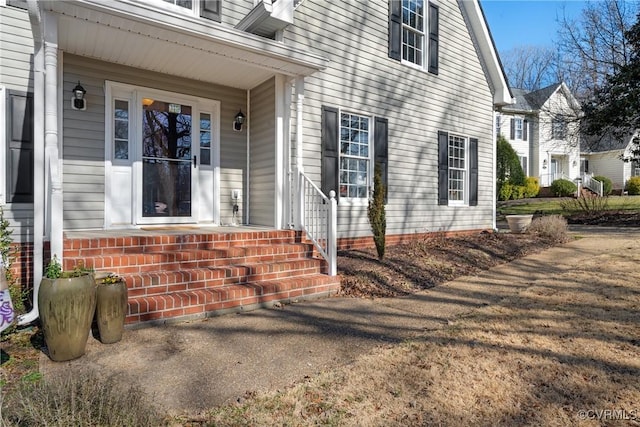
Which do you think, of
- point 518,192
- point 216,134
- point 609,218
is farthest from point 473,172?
point 518,192

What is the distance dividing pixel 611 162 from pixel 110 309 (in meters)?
33.9

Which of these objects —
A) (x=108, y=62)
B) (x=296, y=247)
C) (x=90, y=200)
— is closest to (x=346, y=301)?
(x=296, y=247)

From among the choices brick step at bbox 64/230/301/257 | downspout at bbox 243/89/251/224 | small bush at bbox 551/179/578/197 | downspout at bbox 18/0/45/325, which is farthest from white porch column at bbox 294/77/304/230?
small bush at bbox 551/179/578/197

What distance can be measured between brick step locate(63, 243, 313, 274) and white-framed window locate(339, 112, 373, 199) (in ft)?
7.31

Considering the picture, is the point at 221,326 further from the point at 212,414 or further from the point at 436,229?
the point at 436,229

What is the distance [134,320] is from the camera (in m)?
3.72

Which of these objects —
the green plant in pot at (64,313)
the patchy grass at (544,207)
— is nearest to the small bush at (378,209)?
the green plant in pot at (64,313)

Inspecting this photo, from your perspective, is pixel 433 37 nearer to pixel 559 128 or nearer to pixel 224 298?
pixel 224 298

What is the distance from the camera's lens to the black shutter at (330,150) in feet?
22.8

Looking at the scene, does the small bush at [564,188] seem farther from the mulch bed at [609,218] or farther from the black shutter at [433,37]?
the black shutter at [433,37]

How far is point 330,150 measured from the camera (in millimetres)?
6992

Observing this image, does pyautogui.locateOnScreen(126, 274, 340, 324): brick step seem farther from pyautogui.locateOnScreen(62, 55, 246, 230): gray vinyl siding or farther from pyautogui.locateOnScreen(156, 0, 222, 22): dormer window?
pyautogui.locateOnScreen(156, 0, 222, 22): dormer window

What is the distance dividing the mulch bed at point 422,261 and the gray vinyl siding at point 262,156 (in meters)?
1.53

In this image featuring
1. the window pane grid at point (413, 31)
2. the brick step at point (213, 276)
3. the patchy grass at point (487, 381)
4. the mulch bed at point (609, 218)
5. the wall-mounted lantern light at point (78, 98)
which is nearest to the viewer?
the patchy grass at point (487, 381)
